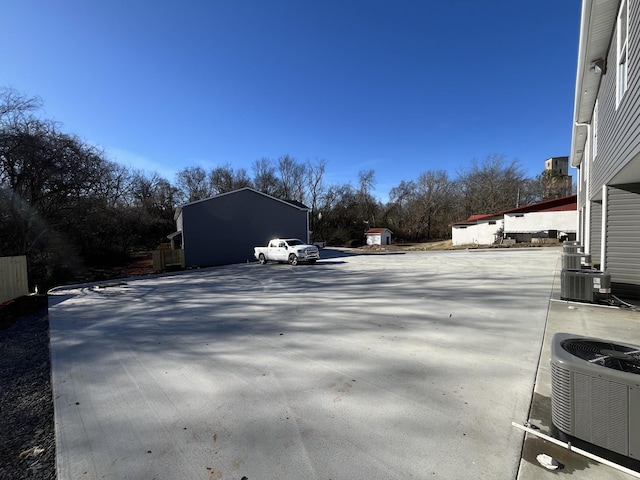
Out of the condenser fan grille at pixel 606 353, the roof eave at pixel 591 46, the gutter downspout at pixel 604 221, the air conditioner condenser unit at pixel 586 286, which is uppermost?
the roof eave at pixel 591 46

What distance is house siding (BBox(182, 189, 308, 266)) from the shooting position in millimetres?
21938

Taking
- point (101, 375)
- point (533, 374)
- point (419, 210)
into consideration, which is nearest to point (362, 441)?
point (533, 374)

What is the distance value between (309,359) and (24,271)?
527 inches

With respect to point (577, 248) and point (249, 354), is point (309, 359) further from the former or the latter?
point (577, 248)

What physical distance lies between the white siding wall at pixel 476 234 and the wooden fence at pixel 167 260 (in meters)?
29.4

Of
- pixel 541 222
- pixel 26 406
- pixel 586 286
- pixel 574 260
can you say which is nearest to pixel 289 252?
pixel 574 260

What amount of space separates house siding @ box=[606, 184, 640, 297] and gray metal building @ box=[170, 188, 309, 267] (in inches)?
832

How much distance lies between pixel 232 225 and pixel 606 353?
23411 mm

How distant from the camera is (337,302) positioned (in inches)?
319

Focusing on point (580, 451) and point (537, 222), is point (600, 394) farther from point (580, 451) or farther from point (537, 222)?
point (537, 222)

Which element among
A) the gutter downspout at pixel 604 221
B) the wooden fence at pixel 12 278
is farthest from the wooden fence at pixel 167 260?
the gutter downspout at pixel 604 221

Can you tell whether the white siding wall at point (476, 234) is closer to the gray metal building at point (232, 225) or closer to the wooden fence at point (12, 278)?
the gray metal building at point (232, 225)

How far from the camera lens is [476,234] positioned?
3484 centimetres

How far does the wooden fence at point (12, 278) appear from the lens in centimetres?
1087
